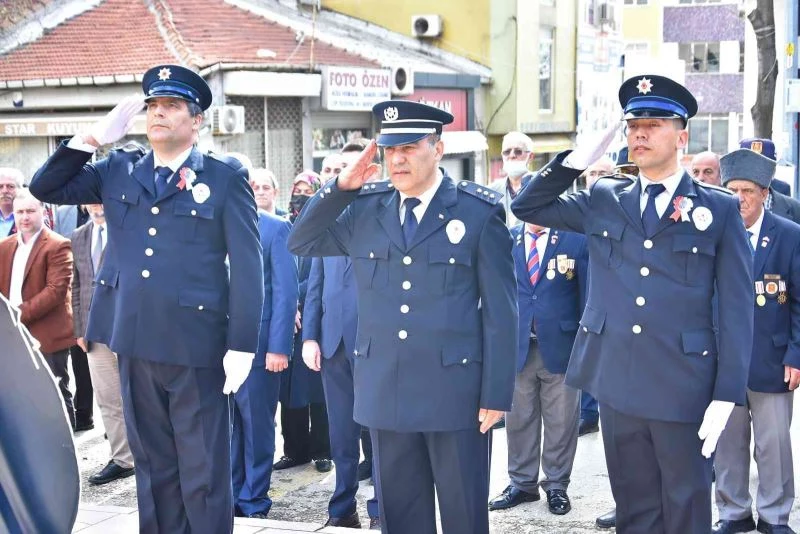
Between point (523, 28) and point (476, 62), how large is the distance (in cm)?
135

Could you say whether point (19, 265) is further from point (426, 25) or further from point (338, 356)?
point (426, 25)

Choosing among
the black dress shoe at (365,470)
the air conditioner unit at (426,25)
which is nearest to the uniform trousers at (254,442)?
the black dress shoe at (365,470)

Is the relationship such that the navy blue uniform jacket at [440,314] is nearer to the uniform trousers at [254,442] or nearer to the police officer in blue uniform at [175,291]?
the police officer in blue uniform at [175,291]

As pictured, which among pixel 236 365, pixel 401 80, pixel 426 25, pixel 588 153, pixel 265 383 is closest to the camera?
pixel 588 153

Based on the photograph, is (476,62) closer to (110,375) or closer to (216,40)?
(216,40)

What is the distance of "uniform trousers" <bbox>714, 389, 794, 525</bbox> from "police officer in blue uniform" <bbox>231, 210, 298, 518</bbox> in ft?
8.12

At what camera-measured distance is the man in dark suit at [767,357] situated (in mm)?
5910

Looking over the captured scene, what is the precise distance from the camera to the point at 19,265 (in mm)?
8375

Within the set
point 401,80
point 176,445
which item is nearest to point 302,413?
point 176,445

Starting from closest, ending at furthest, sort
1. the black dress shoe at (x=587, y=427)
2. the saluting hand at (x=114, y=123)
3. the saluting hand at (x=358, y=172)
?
1. the saluting hand at (x=358, y=172)
2. the saluting hand at (x=114, y=123)
3. the black dress shoe at (x=587, y=427)

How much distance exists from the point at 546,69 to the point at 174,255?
2280 centimetres

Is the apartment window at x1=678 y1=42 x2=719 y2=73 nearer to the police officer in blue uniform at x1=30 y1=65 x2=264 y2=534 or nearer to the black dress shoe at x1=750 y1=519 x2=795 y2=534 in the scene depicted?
the black dress shoe at x1=750 y1=519 x2=795 y2=534

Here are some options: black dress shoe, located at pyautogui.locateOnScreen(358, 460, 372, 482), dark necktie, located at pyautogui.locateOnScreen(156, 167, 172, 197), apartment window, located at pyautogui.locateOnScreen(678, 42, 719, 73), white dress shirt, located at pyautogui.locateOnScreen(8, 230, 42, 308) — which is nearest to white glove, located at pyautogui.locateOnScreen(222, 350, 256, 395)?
dark necktie, located at pyautogui.locateOnScreen(156, 167, 172, 197)

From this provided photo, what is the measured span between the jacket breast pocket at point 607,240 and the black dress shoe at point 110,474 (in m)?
3.85
